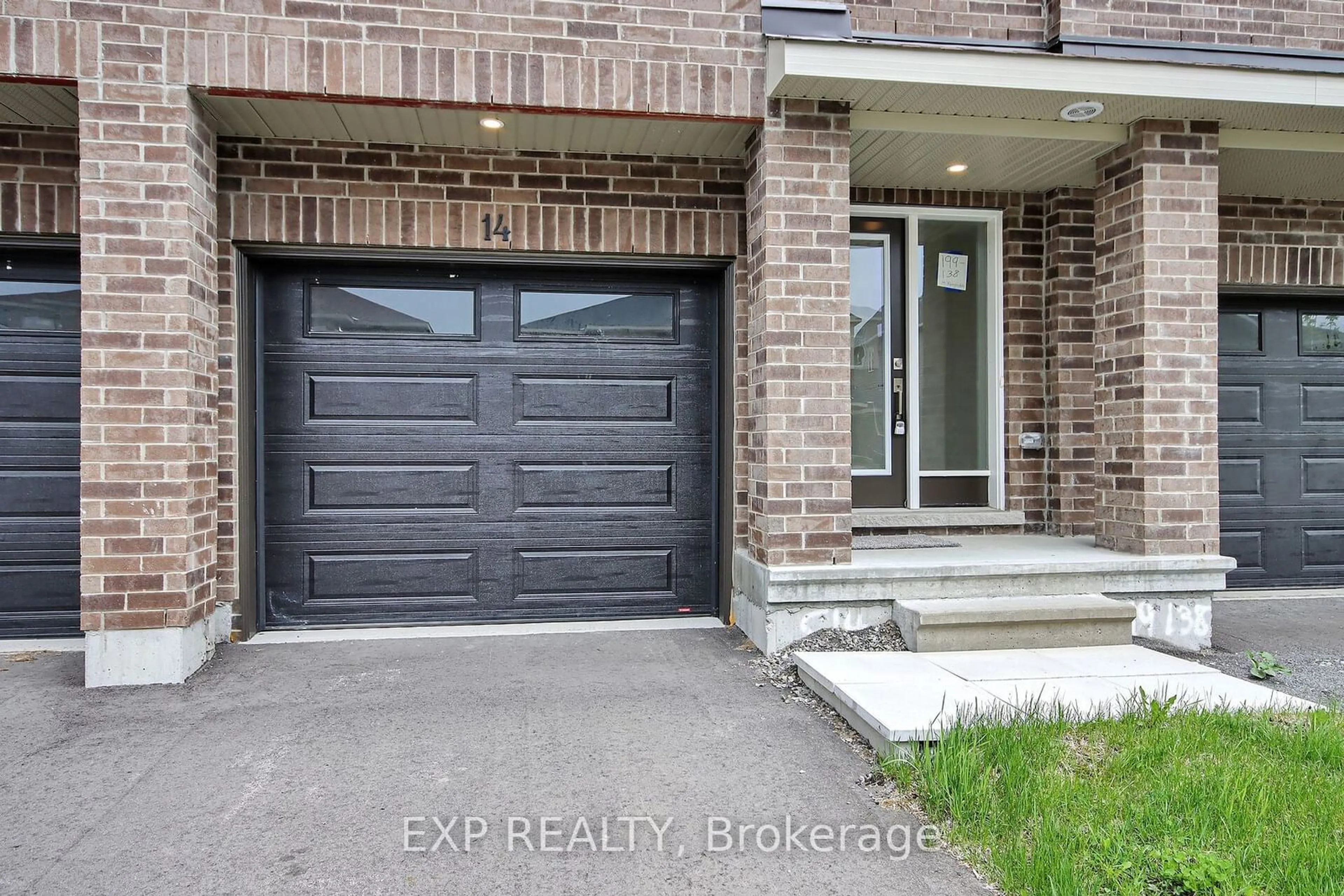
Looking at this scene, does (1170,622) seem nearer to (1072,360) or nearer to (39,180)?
(1072,360)

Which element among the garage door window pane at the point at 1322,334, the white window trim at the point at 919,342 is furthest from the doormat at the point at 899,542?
the garage door window pane at the point at 1322,334

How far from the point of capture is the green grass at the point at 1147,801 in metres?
2.24

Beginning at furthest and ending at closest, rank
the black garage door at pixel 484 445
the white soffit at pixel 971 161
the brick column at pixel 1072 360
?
the brick column at pixel 1072 360 < the black garage door at pixel 484 445 < the white soffit at pixel 971 161

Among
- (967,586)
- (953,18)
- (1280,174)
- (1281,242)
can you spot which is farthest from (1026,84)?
(1281,242)

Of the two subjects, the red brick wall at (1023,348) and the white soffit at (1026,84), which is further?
the red brick wall at (1023,348)

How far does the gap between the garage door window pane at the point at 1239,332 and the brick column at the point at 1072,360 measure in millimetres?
1301

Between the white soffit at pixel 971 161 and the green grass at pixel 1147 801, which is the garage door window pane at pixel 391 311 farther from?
the green grass at pixel 1147 801

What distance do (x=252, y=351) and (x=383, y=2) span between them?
2141mm

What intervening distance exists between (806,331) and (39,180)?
14.5 feet

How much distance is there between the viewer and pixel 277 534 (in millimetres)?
5047

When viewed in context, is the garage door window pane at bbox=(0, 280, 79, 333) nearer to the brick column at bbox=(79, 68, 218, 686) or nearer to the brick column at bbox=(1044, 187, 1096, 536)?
the brick column at bbox=(79, 68, 218, 686)

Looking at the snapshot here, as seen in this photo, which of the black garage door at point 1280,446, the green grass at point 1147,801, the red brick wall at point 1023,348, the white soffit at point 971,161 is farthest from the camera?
the black garage door at point 1280,446

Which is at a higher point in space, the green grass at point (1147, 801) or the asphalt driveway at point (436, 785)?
the green grass at point (1147, 801)

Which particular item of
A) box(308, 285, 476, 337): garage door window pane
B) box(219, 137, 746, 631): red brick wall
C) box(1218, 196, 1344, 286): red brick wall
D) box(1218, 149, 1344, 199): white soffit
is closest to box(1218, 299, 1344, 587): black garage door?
box(1218, 196, 1344, 286): red brick wall
